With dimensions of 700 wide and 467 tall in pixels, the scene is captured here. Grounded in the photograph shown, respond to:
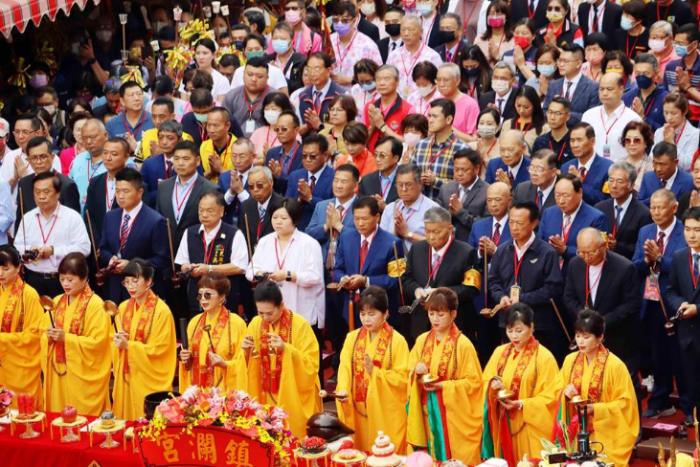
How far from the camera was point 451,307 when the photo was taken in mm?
9398

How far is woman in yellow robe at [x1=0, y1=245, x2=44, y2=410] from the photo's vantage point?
10.8m

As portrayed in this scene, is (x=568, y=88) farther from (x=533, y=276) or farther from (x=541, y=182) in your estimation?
(x=533, y=276)

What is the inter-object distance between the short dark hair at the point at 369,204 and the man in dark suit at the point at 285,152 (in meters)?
1.55

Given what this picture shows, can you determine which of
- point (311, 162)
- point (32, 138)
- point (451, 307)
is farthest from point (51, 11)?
point (451, 307)

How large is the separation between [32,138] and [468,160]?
4.49 meters

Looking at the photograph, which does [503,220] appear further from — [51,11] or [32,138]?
[51,11]

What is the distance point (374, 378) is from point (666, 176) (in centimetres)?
338

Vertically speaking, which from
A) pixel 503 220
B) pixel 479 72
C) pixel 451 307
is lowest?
pixel 451 307

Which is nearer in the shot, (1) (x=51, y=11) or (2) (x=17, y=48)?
(1) (x=51, y=11)

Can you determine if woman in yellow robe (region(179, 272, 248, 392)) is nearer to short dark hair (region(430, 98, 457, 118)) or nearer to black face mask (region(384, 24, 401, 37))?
short dark hair (region(430, 98, 457, 118))

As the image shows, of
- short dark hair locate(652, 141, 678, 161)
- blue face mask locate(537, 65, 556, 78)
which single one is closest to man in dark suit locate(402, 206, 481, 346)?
short dark hair locate(652, 141, 678, 161)

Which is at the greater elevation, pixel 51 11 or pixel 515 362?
pixel 51 11

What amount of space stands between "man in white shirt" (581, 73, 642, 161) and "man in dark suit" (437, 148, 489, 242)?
5.00 feet

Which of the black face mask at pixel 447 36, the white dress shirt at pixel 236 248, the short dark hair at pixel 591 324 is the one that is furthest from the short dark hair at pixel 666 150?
the black face mask at pixel 447 36
